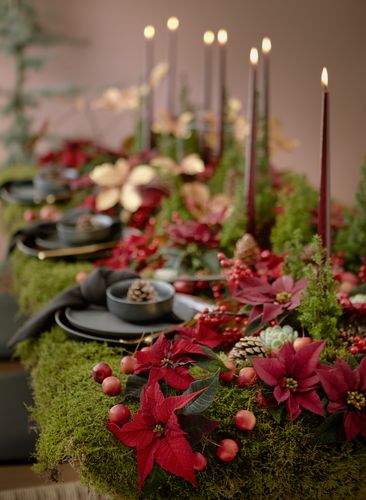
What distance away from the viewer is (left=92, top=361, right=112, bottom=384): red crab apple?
0.94m

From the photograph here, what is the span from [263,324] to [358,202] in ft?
1.70

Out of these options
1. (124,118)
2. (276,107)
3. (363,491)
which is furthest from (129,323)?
→ (124,118)

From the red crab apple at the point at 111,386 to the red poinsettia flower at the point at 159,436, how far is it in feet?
0.32

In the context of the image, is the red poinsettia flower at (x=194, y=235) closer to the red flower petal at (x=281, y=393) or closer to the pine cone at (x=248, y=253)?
the pine cone at (x=248, y=253)

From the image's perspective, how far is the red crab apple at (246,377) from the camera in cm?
90

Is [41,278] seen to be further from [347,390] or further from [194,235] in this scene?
[347,390]

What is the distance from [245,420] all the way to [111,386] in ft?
0.61

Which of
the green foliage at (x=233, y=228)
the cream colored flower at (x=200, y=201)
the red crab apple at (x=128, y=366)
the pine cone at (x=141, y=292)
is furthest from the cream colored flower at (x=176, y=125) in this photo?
the red crab apple at (x=128, y=366)

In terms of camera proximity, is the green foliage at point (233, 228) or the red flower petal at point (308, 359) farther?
the green foliage at point (233, 228)

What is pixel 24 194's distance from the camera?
2.30 m

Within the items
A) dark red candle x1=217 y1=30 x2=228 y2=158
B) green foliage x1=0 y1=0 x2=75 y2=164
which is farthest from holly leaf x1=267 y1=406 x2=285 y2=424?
green foliage x1=0 y1=0 x2=75 y2=164

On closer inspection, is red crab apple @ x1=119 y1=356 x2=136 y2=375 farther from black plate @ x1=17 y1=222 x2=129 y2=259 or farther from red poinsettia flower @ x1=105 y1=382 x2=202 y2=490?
black plate @ x1=17 y1=222 x2=129 y2=259

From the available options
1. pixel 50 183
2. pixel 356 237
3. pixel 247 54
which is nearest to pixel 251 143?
pixel 356 237

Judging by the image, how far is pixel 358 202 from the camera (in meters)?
1.41
